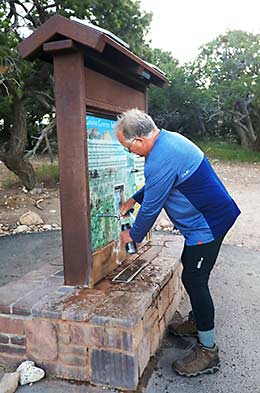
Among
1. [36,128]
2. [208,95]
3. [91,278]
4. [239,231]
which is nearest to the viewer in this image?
[91,278]

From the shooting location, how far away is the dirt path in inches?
213

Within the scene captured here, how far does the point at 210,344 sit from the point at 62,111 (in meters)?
1.49

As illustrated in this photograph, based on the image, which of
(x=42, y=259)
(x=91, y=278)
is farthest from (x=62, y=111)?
(x=42, y=259)

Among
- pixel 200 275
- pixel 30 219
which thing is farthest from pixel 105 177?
pixel 30 219

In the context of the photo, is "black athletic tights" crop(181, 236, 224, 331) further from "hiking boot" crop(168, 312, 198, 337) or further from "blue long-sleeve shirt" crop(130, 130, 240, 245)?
"hiking boot" crop(168, 312, 198, 337)

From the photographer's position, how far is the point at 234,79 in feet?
44.9

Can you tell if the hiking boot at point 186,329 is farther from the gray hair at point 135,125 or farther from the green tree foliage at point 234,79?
the green tree foliage at point 234,79

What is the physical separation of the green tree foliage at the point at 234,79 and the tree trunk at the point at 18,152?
23.6 ft

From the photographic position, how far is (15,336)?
2145mm

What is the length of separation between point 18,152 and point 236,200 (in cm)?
459

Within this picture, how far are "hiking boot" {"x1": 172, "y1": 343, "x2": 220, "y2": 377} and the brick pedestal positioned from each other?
0.19m

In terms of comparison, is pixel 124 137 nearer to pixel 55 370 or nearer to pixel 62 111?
pixel 62 111

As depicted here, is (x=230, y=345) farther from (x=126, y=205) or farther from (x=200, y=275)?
(x=126, y=205)

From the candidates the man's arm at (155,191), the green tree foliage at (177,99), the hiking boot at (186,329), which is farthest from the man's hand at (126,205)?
the green tree foliage at (177,99)
